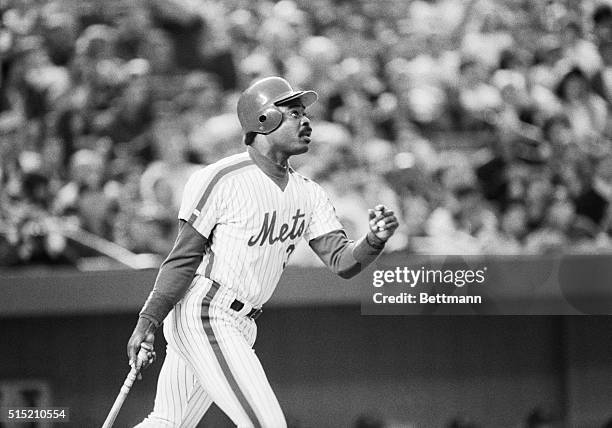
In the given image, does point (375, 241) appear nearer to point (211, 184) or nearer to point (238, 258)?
point (238, 258)

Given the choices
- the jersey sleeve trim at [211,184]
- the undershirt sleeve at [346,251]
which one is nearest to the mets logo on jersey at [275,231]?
the undershirt sleeve at [346,251]

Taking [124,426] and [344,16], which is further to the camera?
[344,16]

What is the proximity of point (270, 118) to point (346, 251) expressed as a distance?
54cm

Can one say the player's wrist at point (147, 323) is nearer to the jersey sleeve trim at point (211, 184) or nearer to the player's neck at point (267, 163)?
the jersey sleeve trim at point (211, 184)

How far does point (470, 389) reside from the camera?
5.08 m

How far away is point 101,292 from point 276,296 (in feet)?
2.84

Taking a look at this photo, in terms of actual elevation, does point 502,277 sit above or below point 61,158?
below

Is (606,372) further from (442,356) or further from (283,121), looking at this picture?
(283,121)

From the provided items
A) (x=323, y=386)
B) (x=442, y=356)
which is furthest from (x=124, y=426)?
(x=442, y=356)

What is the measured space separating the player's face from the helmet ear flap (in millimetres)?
17

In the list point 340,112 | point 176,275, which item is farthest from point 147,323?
point 340,112

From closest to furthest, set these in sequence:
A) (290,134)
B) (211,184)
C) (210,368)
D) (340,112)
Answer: (210,368)
(211,184)
(290,134)
(340,112)

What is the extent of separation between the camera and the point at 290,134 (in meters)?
3.52

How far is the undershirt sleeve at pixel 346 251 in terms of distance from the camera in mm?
3355
